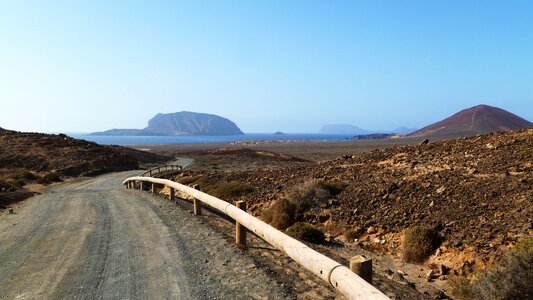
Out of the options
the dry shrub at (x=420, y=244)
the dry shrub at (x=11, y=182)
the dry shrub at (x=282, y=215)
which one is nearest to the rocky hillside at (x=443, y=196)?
the dry shrub at (x=420, y=244)

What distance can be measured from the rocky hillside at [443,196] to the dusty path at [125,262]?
5.45 meters

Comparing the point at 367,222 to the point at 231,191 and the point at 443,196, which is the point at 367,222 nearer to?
the point at 443,196

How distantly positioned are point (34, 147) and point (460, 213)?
5634cm

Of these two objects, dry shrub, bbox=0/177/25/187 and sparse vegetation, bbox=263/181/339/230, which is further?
dry shrub, bbox=0/177/25/187

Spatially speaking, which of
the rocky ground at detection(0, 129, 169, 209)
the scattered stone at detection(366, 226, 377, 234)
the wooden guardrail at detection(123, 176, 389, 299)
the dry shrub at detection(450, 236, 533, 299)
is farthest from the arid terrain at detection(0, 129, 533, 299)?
the rocky ground at detection(0, 129, 169, 209)

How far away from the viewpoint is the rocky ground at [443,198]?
10.2 metres

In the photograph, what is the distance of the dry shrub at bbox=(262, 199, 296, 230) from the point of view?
578 inches

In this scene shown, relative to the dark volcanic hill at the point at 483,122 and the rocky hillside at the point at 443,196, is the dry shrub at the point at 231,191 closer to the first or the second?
the rocky hillside at the point at 443,196

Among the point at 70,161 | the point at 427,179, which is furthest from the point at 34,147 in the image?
the point at 427,179

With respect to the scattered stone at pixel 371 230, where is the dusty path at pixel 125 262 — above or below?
above

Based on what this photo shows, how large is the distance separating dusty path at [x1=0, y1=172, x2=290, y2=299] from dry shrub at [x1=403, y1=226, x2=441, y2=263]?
16.3 feet

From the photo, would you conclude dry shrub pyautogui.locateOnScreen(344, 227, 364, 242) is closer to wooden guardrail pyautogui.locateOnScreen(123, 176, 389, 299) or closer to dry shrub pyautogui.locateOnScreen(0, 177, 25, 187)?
wooden guardrail pyautogui.locateOnScreen(123, 176, 389, 299)

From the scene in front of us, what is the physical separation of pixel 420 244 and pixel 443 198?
114 inches

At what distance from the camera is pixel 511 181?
40.8ft
